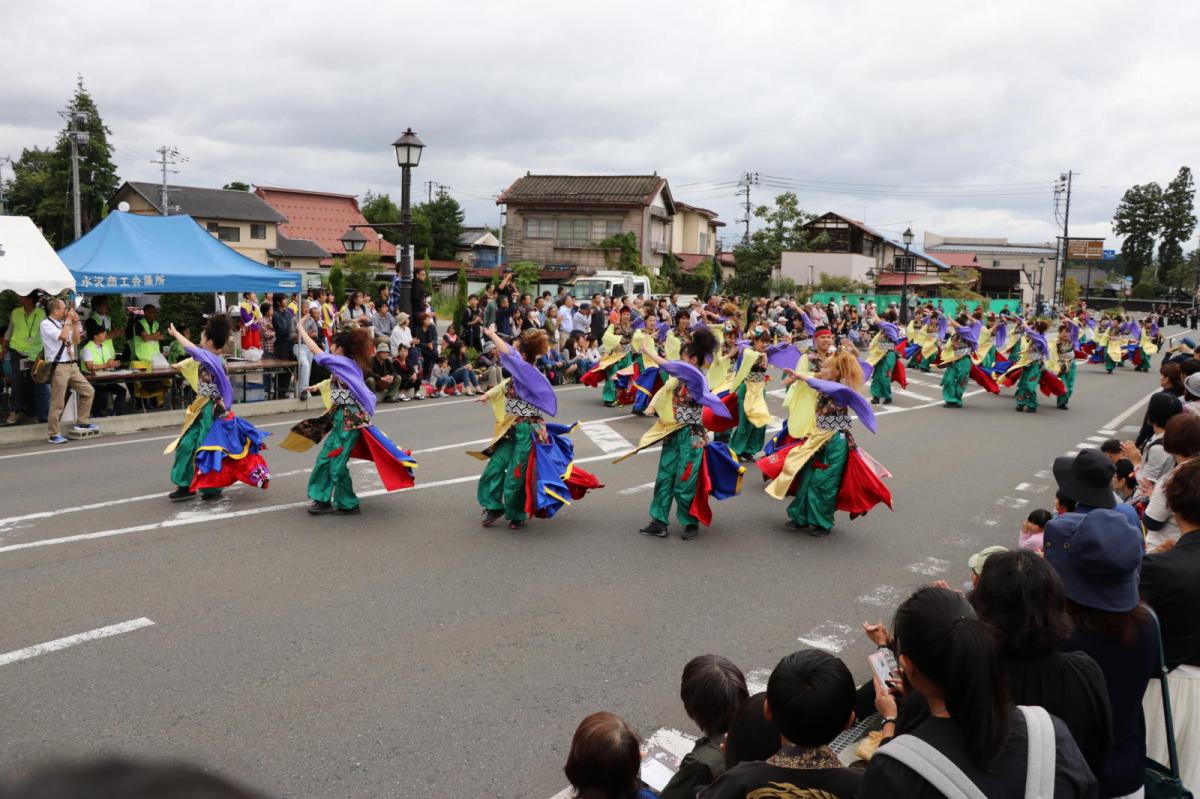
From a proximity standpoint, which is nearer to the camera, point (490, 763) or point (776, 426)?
point (490, 763)

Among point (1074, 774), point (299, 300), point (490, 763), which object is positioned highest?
point (299, 300)

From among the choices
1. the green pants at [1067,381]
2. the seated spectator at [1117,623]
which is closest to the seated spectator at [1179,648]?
the seated spectator at [1117,623]

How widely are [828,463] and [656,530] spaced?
64.7 inches

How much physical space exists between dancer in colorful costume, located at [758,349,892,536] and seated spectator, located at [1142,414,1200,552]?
3.14 meters

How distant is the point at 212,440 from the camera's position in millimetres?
8383

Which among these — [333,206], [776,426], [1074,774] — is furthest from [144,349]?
[333,206]

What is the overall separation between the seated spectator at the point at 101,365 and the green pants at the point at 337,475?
20.9ft

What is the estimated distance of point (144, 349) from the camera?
46.6ft

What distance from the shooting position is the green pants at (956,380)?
18000 mm

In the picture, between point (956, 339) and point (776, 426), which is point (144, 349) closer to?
point (776, 426)

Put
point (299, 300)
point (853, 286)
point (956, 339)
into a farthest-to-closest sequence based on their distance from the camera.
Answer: point (853, 286)
point (956, 339)
point (299, 300)

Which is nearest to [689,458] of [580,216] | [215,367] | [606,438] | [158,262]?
[215,367]

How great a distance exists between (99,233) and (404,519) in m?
9.12

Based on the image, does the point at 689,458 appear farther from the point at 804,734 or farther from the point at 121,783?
the point at 121,783
